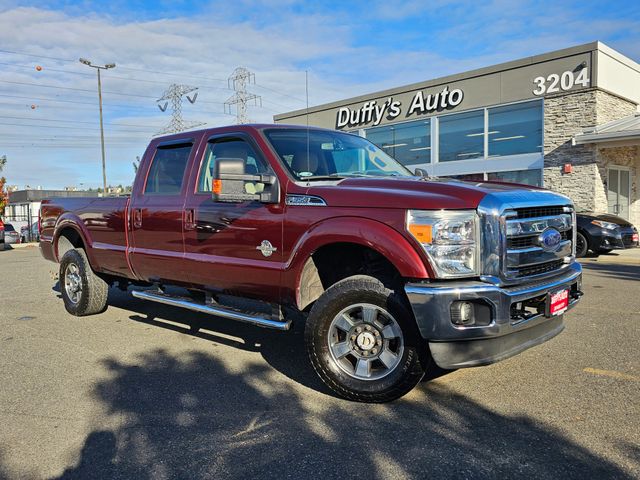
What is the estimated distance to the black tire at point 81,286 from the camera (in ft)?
21.2

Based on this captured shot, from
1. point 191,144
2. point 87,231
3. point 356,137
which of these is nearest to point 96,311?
point 87,231

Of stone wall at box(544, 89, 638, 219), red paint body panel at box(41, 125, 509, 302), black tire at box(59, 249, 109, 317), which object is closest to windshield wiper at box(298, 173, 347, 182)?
red paint body panel at box(41, 125, 509, 302)

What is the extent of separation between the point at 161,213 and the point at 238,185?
138 cm

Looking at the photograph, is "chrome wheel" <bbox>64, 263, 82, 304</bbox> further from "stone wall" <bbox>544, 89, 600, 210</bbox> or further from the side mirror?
"stone wall" <bbox>544, 89, 600, 210</bbox>

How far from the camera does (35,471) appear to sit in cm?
290

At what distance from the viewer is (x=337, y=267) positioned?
171 inches

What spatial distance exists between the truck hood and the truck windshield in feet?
1.45

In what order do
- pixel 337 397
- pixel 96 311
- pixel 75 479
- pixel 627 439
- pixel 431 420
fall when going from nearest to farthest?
pixel 75 479 → pixel 627 439 → pixel 431 420 → pixel 337 397 → pixel 96 311

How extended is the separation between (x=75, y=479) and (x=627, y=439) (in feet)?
10.1

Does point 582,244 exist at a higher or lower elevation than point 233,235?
lower

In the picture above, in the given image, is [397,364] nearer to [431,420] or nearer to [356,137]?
[431,420]

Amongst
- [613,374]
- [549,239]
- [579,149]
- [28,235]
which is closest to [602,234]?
[579,149]

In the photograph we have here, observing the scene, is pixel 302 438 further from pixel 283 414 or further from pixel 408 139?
pixel 408 139

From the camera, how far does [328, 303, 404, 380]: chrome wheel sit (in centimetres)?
367
